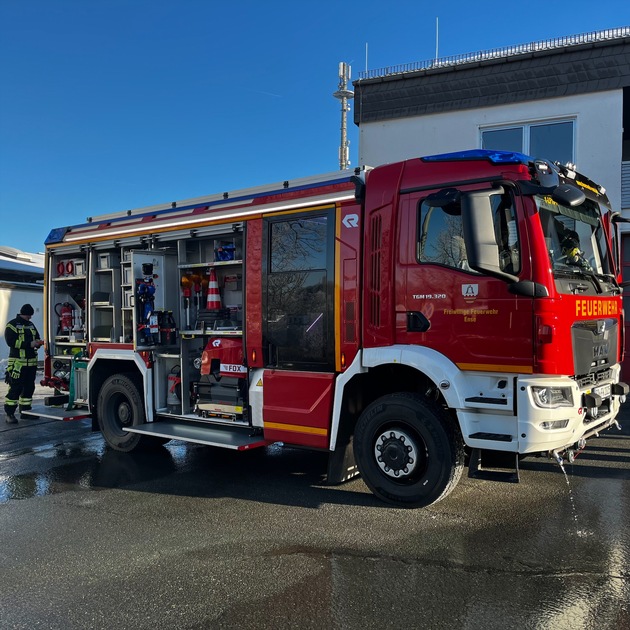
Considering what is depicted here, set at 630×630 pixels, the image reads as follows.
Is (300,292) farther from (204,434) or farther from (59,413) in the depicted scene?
(59,413)

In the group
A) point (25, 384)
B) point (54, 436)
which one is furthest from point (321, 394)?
point (25, 384)

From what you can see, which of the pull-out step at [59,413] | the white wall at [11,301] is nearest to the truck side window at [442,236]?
the pull-out step at [59,413]

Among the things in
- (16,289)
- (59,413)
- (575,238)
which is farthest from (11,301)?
(575,238)

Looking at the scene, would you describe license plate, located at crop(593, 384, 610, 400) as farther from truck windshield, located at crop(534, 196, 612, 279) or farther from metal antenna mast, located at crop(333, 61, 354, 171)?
metal antenna mast, located at crop(333, 61, 354, 171)

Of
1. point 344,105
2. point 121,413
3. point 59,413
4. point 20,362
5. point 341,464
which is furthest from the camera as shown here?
point 344,105

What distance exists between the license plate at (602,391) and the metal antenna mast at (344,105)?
2071 centimetres

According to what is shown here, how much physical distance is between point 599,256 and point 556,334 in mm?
1719

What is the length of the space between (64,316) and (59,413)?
145 centimetres

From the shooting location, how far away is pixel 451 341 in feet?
15.9

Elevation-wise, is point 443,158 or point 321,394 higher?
point 443,158

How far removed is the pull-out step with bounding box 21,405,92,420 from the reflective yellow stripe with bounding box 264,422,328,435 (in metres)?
3.44

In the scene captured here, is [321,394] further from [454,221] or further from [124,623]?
[124,623]

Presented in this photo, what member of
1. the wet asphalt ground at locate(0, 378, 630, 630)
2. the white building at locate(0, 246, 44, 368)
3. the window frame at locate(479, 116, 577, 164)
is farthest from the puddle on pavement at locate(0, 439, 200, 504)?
the white building at locate(0, 246, 44, 368)

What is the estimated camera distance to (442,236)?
4.95 meters
